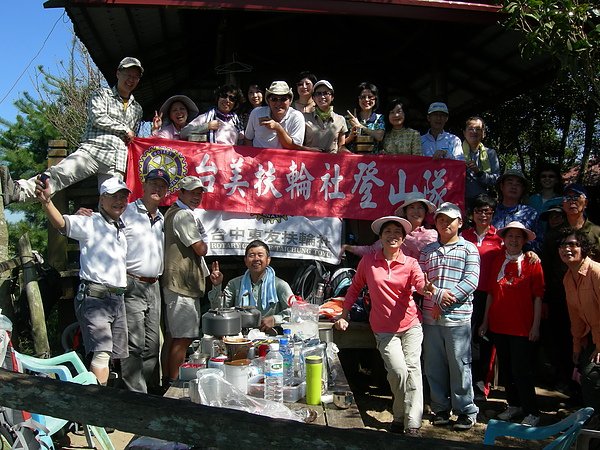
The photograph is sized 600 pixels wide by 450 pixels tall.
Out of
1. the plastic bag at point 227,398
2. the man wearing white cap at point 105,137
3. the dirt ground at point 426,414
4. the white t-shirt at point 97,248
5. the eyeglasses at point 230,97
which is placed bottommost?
the dirt ground at point 426,414

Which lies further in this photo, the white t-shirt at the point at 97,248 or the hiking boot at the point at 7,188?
the white t-shirt at the point at 97,248

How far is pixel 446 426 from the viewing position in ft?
17.2

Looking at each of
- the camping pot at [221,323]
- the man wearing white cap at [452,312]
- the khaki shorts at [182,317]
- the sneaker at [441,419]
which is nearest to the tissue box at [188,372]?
the camping pot at [221,323]

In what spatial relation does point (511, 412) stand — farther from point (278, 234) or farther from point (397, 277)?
point (278, 234)

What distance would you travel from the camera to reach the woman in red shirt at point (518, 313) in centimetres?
522

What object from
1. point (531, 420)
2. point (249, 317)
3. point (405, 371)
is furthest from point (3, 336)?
point (531, 420)

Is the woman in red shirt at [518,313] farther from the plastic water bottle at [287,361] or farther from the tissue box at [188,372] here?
the tissue box at [188,372]

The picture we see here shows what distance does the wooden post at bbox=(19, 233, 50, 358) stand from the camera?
18.6 feet

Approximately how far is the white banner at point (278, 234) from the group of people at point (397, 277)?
0.20 meters

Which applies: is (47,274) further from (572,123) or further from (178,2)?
(572,123)

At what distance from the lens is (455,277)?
201 inches

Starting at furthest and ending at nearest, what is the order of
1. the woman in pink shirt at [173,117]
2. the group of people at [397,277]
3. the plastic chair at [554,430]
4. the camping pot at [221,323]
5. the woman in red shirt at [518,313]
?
the woman in pink shirt at [173,117], the woman in red shirt at [518,313], the group of people at [397,277], the camping pot at [221,323], the plastic chair at [554,430]

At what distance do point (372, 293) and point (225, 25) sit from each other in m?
4.97

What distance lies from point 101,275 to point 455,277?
2.85m
